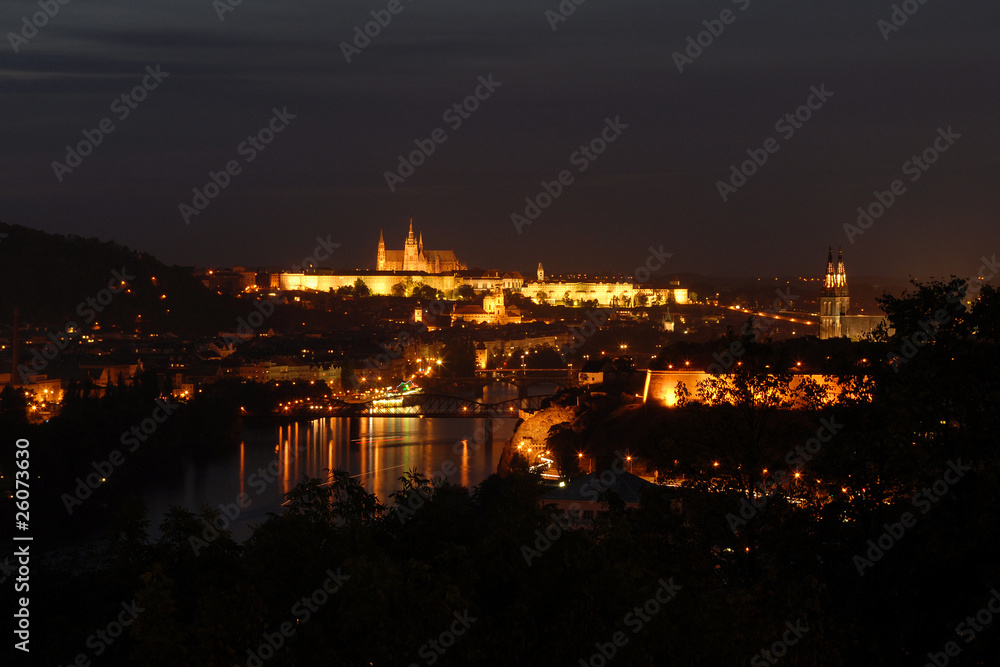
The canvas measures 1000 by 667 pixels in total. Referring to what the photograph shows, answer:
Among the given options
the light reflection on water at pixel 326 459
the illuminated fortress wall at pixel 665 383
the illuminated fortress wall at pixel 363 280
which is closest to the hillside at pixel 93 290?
the illuminated fortress wall at pixel 363 280

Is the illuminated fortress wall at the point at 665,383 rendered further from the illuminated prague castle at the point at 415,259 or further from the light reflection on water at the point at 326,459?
the illuminated prague castle at the point at 415,259

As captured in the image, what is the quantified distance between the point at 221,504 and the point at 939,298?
803 centimetres

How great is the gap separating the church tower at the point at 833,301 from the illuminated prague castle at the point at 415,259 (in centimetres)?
2851

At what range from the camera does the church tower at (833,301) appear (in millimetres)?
20625

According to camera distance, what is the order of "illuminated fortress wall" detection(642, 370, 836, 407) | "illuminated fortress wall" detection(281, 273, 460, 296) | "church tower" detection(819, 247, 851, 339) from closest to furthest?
"illuminated fortress wall" detection(642, 370, 836, 407) → "church tower" detection(819, 247, 851, 339) → "illuminated fortress wall" detection(281, 273, 460, 296)

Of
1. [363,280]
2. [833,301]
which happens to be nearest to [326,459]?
[833,301]

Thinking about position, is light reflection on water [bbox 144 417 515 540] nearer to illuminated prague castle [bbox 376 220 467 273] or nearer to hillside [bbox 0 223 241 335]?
hillside [bbox 0 223 241 335]

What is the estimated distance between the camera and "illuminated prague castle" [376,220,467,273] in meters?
50.1

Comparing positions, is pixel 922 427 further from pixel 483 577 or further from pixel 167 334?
pixel 167 334

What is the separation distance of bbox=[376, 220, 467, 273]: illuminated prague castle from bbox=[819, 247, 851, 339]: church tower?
93.5ft

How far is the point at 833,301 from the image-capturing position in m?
21.2

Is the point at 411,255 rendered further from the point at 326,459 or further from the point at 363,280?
the point at 326,459

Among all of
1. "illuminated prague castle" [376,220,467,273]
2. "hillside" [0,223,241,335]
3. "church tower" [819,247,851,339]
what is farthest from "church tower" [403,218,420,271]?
"church tower" [819,247,851,339]

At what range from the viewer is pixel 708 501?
325cm
